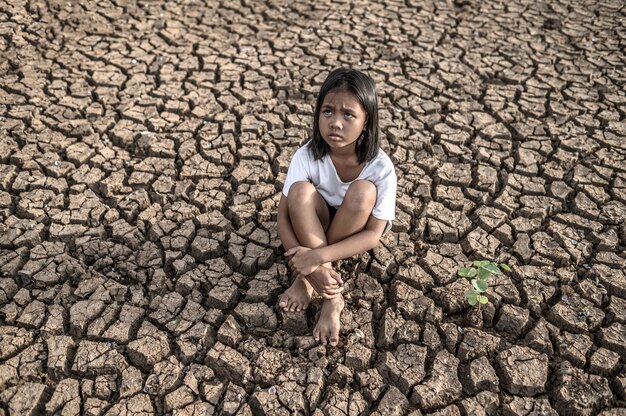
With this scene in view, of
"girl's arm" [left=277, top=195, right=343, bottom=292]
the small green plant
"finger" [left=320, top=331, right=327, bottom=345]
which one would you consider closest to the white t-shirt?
"girl's arm" [left=277, top=195, right=343, bottom=292]

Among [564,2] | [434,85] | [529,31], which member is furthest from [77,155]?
[564,2]

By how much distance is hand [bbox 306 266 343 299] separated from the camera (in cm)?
253

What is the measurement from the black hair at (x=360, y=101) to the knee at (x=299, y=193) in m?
0.19

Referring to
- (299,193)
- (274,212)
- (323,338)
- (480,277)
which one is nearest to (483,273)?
(480,277)

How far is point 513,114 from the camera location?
162 inches

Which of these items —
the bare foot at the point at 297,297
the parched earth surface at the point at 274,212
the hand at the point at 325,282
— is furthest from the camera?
the bare foot at the point at 297,297

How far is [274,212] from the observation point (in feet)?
10.7

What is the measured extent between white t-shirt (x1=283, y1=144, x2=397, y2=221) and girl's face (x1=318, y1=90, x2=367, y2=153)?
0.19 m

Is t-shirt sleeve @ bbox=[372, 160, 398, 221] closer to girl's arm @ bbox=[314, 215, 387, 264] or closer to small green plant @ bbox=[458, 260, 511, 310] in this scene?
girl's arm @ bbox=[314, 215, 387, 264]

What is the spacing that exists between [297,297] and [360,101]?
955 mm

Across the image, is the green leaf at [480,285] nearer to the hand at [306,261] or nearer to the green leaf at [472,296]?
the green leaf at [472,296]

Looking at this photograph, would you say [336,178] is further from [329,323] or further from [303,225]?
[329,323]

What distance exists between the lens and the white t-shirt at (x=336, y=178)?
2.61 metres

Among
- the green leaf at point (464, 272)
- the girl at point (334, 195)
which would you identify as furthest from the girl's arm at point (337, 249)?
the green leaf at point (464, 272)
